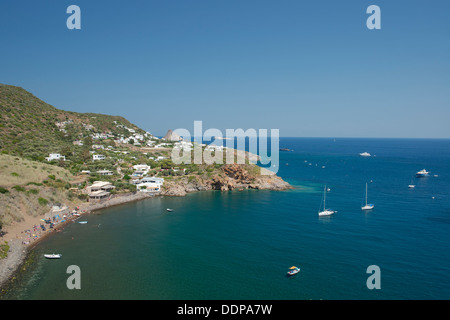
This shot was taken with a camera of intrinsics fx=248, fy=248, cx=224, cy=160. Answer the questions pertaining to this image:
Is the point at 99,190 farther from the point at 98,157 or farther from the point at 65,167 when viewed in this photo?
the point at 98,157

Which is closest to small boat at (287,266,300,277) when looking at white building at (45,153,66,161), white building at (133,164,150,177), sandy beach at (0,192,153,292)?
sandy beach at (0,192,153,292)

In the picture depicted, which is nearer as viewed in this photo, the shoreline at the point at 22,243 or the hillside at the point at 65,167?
the shoreline at the point at 22,243

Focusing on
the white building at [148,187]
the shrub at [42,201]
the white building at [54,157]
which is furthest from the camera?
the white building at [54,157]

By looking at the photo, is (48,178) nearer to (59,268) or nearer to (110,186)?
(110,186)

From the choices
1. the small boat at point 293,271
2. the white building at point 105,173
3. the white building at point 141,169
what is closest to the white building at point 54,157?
the white building at point 105,173

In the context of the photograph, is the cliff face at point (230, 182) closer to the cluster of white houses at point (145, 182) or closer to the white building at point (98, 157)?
the cluster of white houses at point (145, 182)
